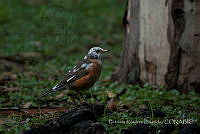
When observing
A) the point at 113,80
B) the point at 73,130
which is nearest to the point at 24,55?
the point at 113,80

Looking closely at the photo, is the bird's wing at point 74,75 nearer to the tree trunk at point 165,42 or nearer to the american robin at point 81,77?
the american robin at point 81,77

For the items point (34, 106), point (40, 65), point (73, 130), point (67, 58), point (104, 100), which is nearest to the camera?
point (73, 130)

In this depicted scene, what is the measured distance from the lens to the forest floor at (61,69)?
6.73 meters

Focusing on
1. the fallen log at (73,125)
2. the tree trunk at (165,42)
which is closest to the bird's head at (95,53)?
the tree trunk at (165,42)

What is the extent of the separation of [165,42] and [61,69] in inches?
127

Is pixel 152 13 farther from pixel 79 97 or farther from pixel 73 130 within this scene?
pixel 73 130

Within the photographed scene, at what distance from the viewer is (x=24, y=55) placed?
1195 cm

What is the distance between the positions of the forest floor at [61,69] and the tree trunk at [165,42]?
0.28 m

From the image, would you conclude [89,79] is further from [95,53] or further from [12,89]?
[12,89]

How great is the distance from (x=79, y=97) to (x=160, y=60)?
5.75 ft

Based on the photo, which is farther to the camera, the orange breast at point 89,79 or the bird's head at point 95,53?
the bird's head at point 95,53

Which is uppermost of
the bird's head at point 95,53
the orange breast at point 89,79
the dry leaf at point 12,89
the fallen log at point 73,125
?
the bird's head at point 95,53

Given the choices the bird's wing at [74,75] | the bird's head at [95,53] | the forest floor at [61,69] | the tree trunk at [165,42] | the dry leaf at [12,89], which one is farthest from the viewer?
the dry leaf at [12,89]

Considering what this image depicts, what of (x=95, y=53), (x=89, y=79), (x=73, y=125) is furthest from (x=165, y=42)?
(x=73, y=125)
